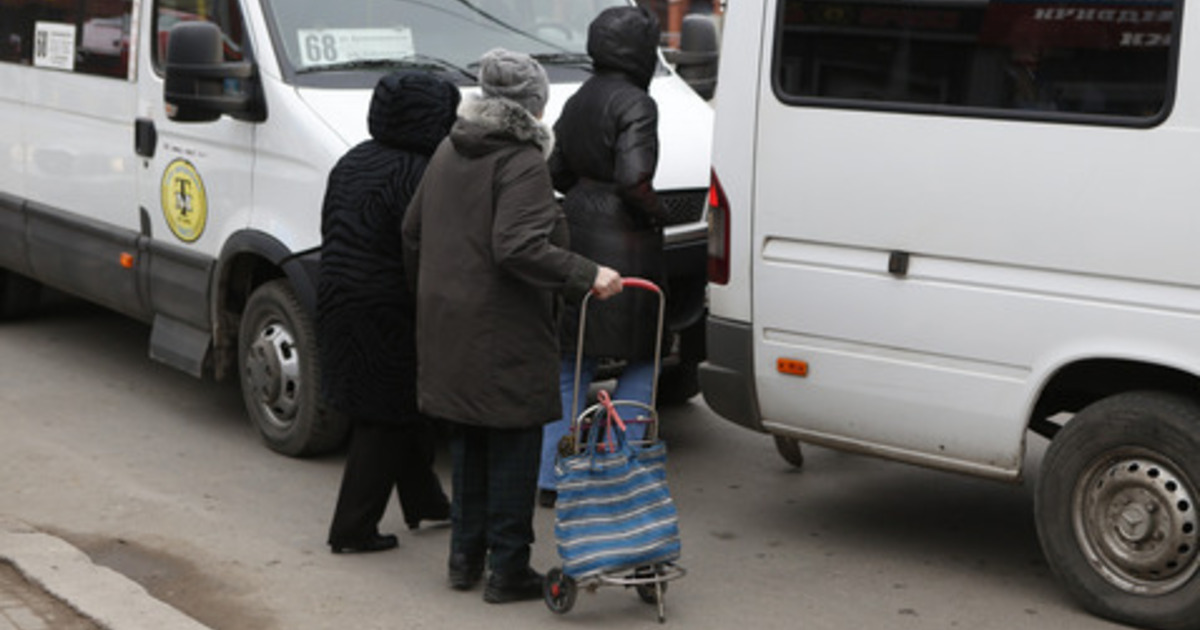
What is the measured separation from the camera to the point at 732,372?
22.4 ft

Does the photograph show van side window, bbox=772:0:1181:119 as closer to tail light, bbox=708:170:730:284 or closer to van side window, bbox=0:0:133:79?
tail light, bbox=708:170:730:284

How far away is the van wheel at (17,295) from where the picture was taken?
36.1ft

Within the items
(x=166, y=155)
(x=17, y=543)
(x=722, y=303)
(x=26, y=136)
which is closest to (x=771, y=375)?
(x=722, y=303)

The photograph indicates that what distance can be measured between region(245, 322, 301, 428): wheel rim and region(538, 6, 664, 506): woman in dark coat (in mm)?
1296

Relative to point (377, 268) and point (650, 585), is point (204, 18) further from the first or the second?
point (650, 585)

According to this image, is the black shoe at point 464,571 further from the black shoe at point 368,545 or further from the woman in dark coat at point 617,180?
the woman in dark coat at point 617,180

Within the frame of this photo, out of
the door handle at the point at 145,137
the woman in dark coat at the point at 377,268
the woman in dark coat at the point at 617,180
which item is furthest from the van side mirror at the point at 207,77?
the woman in dark coat at the point at 377,268

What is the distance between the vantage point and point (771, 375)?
6738mm

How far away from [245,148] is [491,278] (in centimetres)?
250

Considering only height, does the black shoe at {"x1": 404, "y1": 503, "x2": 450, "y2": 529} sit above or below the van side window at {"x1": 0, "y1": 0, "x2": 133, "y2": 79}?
below

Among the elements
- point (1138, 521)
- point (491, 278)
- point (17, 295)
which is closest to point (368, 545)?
point (491, 278)

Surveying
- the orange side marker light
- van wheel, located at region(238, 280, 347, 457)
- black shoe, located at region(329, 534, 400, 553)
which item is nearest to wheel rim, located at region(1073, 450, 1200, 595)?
the orange side marker light

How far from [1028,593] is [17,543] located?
3284mm

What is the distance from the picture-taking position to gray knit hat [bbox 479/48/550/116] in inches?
239
